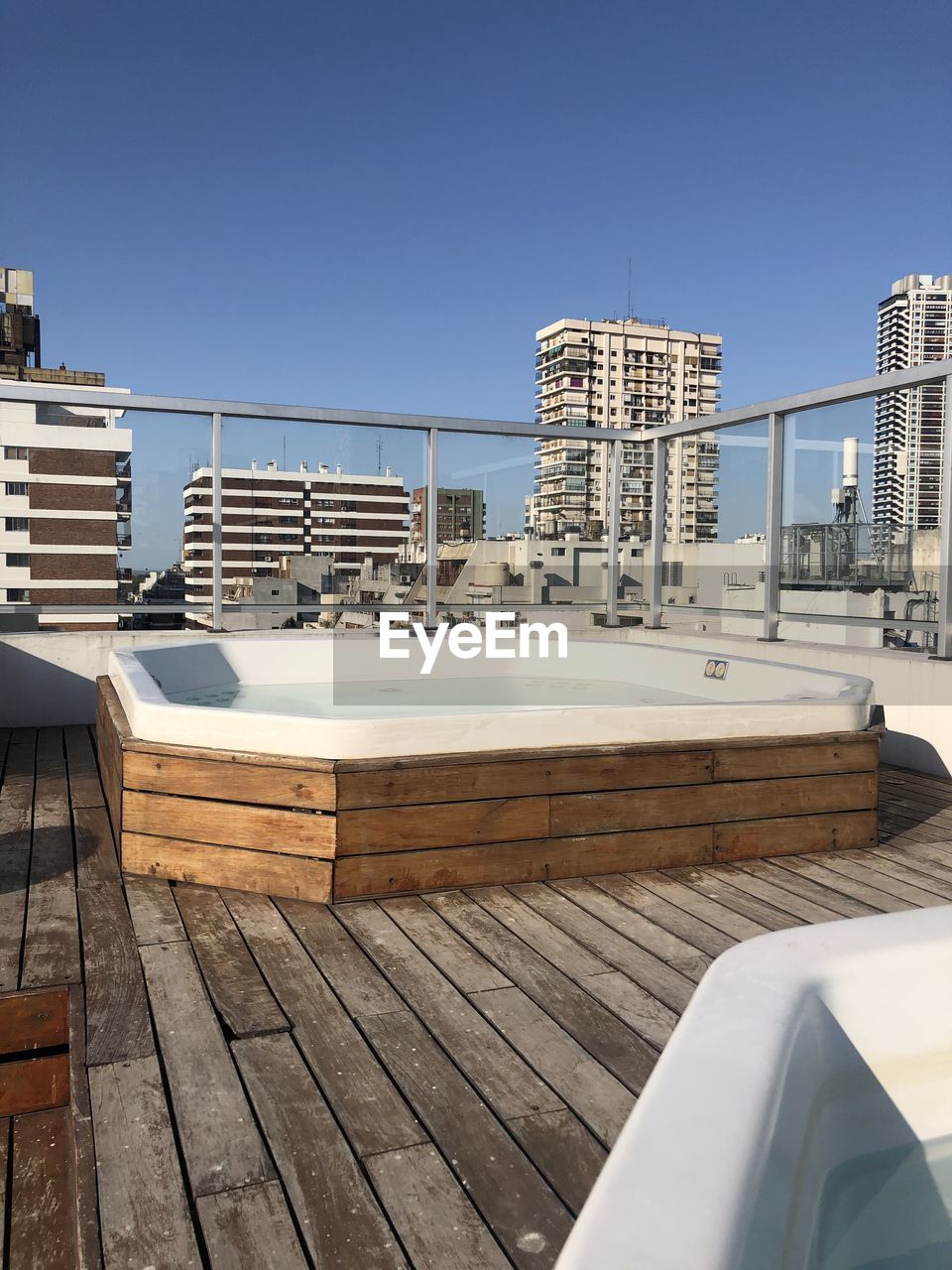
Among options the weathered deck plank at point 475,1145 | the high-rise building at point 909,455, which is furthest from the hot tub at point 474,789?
the high-rise building at point 909,455

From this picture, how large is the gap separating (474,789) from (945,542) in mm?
1986

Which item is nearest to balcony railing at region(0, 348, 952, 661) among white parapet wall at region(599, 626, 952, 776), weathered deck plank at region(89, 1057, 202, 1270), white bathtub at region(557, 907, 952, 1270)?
white parapet wall at region(599, 626, 952, 776)

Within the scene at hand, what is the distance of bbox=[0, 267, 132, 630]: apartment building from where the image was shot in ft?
13.0

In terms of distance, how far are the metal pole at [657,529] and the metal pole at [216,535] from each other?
217 cm

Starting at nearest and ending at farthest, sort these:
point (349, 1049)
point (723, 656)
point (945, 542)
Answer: point (349, 1049), point (945, 542), point (723, 656)

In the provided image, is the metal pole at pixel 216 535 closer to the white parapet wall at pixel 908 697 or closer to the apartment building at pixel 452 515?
the apartment building at pixel 452 515

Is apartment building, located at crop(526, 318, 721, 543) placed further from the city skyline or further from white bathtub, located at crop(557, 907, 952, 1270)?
white bathtub, located at crop(557, 907, 952, 1270)

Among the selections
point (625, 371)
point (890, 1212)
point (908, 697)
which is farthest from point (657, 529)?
point (625, 371)

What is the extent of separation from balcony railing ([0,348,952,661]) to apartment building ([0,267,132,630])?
0.12 feet

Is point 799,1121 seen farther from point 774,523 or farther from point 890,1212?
point 774,523

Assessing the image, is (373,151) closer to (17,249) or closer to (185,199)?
(185,199)

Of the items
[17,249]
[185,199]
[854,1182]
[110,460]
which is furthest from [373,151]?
[854,1182]

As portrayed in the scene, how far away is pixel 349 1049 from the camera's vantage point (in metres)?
1.42

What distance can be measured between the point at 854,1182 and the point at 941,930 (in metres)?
0.25
